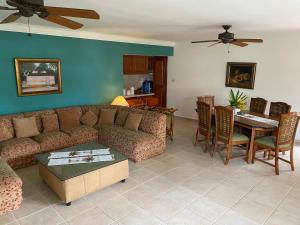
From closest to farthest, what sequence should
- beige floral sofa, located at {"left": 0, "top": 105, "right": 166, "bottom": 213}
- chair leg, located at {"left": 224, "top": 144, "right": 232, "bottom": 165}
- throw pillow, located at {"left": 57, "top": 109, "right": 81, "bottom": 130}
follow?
beige floral sofa, located at {"left": 0, "top": 105, "right": 166, "bottom": 213} → chair leg, located at {"left": 224, "top": 144, "right": 232, "bottom": 165} → throw pillow, located at {"left": 57, "top": 109, "right": 81, "bottom": 130}

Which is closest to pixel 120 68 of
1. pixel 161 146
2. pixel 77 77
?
pixel 77 77

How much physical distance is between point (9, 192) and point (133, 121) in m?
2.43

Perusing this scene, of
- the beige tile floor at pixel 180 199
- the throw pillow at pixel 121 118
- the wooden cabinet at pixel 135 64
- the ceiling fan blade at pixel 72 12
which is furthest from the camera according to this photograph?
the wooden cabinet at pixel 135 64

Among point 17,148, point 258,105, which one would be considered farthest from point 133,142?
point 258,105

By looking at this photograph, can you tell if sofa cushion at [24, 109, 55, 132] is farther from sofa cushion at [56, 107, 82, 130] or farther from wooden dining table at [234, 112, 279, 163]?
wooden dining table at [234, 112, 279, 163]

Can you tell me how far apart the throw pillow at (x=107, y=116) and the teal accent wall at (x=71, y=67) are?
71cm

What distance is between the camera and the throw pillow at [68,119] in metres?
4.59

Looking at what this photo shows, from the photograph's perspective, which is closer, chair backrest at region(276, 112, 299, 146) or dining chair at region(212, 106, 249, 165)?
chair backrest at region(276, 112, 299, 146)

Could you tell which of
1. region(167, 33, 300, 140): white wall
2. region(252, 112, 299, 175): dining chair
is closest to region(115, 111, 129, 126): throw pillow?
region(252, 112, 299, 175): dining chair

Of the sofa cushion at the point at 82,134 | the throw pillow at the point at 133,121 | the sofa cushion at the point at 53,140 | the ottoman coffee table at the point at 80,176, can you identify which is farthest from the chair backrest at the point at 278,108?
the sofa cushion at the point at 53,140

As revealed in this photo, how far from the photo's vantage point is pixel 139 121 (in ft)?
14.7

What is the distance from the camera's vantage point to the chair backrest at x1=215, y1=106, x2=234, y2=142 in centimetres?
377

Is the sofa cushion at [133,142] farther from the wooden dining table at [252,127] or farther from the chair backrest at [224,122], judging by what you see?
the wooden dining table at [252,127]

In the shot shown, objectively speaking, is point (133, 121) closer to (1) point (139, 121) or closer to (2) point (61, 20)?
(1) point (139, 121)
